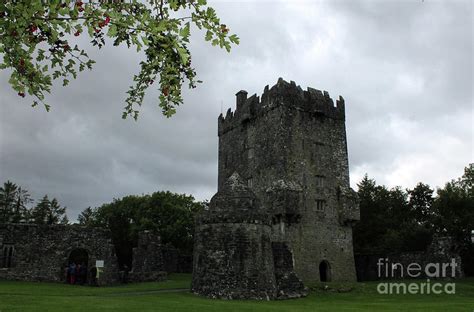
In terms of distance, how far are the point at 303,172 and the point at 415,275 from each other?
12.7 meters

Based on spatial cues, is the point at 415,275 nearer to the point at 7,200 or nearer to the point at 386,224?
the point at 386,224

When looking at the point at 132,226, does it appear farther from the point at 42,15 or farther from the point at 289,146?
the point at 42,15

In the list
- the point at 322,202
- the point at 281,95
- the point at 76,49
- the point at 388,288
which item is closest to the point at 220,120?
the point at 281,95

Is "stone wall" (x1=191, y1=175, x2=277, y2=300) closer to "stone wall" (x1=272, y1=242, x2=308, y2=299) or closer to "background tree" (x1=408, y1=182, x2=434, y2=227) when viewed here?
"stone wall" (x1=272, y1=242, x2=308, y2=299)

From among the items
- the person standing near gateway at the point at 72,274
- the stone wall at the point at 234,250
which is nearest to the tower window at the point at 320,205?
the stone wall at the point at 234,250

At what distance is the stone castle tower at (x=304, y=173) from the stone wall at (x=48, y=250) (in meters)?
13.2

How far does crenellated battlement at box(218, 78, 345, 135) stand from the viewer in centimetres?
4231

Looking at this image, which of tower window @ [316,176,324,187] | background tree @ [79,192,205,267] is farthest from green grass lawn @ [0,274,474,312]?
background tree @ [79,192,205,267]

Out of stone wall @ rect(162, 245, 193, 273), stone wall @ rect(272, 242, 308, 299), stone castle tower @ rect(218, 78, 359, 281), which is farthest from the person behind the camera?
stone wall @ rect(162, 245, 193, 273)

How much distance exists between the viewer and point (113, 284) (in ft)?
116

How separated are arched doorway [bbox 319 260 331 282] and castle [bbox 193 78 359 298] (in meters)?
0.08

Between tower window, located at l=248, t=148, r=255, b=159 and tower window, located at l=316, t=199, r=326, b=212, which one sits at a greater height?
tower window, located at l=248, t=148, r=255, b=159

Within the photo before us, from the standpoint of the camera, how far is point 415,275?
4006cm

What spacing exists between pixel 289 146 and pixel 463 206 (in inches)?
986
